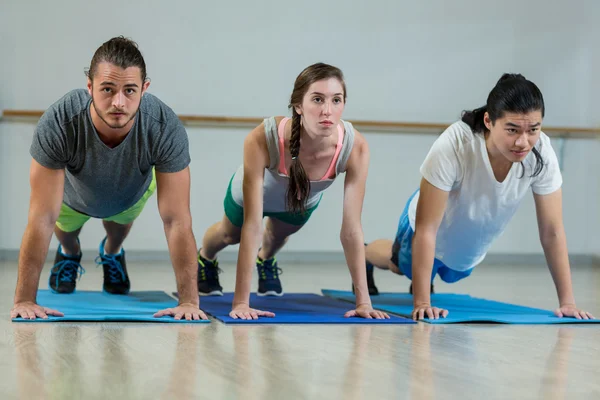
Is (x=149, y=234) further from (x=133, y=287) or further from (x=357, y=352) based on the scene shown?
(x=357, y=352)

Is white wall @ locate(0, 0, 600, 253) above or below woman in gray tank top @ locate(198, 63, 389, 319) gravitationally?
above

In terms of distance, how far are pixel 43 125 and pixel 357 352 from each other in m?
1.12

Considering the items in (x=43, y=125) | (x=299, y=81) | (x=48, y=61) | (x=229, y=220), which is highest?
(x=48, y=61)

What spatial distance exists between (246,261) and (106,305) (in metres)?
0.57

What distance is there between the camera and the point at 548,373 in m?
1.62

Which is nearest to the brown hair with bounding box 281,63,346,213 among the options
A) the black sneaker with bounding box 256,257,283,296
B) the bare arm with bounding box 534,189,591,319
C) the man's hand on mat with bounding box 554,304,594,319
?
the black sneaker with bounding box 256,257,283,296

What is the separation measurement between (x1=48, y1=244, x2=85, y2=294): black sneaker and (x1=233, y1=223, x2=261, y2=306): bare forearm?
0.98m

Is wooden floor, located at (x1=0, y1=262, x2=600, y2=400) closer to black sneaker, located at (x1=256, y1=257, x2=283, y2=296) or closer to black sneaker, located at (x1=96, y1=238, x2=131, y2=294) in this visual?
black sneaker, located at (x1=96, y1=238, x2=131, y2=294)

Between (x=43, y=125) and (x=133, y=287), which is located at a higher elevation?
(x=43, y=125)

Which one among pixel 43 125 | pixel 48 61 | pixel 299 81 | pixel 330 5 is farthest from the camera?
pixel 330 5

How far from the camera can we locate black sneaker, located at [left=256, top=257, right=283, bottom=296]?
322cm

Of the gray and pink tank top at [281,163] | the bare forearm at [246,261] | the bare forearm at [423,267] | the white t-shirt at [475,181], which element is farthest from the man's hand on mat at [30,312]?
the white t-shirt at [475,181]

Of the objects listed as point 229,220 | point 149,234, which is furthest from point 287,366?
point 149,234

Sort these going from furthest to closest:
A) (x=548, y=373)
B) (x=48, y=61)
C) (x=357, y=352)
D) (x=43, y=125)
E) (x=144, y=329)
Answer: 1. (x=48, y=61)
2. (x=43, y=125)
3. (x=144, y=329)
4. (x=357, y=352)
5. (x=548, y=373)
